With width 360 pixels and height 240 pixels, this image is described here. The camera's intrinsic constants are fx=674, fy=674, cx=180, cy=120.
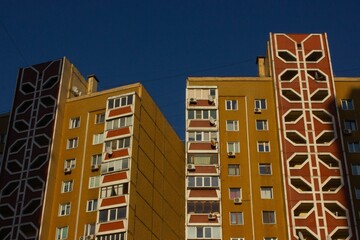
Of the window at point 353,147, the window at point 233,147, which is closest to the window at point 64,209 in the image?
the window at point 233,147

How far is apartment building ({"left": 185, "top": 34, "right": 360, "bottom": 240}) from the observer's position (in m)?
66.3

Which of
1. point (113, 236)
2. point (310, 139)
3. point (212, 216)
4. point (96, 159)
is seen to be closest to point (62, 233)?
point (113, 236)

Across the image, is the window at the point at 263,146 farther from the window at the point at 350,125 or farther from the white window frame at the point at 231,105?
the window at the point at 350,125

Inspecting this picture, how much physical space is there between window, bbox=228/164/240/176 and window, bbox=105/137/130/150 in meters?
10.9

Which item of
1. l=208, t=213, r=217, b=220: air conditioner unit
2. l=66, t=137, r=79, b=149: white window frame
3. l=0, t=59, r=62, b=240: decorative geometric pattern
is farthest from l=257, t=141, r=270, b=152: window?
l=0, t=59, r=62, b=240: decorative geometric pattern

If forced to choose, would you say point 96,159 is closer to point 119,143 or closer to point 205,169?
point 119,143

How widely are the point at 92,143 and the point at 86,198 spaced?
6.73m

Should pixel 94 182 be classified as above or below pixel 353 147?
below

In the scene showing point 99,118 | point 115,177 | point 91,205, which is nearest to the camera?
point 115,177

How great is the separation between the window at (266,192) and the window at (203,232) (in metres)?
6.20

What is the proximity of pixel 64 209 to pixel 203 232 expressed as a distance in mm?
14848

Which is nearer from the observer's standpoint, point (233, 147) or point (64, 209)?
point (64, 209)

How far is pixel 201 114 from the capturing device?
240 feet

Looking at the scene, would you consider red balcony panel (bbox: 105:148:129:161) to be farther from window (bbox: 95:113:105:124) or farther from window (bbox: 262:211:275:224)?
window (bbox: 262:211:275:224)
